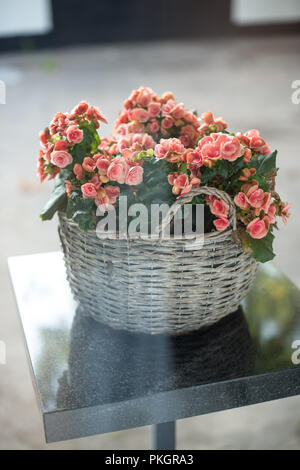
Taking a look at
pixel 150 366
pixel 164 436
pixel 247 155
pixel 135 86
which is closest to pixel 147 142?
pixel 247 155

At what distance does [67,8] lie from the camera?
5.58 meters

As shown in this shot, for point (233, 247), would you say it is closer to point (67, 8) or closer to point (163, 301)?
point (163, 301)

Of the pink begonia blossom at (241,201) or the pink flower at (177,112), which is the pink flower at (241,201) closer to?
the pink begonia blossom at (241,201)

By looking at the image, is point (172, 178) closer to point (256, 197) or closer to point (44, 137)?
point (256, 197)

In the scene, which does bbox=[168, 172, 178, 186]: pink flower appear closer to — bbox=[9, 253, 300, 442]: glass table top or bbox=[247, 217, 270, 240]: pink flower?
bbox=[247, 217, 270, 240]: pink flower

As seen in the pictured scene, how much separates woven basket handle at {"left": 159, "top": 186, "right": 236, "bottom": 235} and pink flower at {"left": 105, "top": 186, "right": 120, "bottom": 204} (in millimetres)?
88

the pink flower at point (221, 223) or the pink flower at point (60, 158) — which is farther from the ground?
the pink flower at point (60, 158)

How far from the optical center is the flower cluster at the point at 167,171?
0.83 metres

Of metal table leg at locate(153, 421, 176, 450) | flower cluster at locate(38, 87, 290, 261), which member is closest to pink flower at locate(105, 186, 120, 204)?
flower cluster at locate(38, 87, 290, 261)

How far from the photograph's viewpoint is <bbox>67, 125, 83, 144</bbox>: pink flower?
0.88m

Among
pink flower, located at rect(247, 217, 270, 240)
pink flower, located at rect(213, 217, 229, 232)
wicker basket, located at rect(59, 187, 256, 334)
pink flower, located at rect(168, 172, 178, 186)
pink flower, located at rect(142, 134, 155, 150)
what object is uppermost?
pink flower, located at rect(142, 134, 155, 150)

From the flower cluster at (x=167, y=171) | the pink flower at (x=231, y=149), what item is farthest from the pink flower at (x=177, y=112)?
the pink flower at (x=231, y=149)

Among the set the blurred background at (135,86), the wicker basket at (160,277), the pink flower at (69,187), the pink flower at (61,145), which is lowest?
the blurred background at (135,86)
